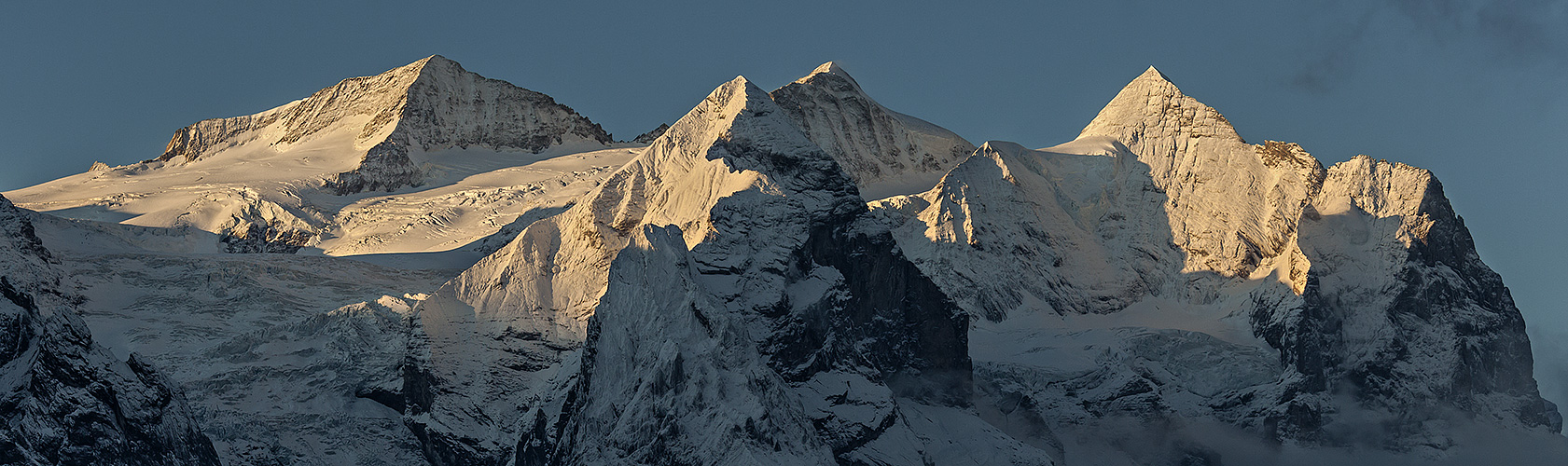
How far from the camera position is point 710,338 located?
16425 centimetres

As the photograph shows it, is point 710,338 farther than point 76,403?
Yes

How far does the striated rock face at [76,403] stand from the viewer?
143 metres

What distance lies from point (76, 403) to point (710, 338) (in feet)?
133

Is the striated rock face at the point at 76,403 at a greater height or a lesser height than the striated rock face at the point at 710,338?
lesser

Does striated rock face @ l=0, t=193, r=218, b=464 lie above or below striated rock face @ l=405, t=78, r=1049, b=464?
below

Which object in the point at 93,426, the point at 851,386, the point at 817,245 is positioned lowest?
the point at 93,426

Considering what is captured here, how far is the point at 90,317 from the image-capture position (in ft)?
652

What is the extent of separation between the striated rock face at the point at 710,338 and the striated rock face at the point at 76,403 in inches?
950

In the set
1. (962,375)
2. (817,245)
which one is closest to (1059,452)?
(962,375)

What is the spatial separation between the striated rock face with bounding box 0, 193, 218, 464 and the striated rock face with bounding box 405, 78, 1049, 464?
24131mm

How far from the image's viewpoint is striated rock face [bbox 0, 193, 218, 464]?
14300 centimetres

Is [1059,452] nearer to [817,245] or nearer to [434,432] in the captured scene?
[817,245]

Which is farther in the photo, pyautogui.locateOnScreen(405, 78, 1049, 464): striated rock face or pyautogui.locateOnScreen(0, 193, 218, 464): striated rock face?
pyautogui.locateOnScreen(405, 78, 1049, 464): striated rock face

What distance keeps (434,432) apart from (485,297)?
16.8 meters
